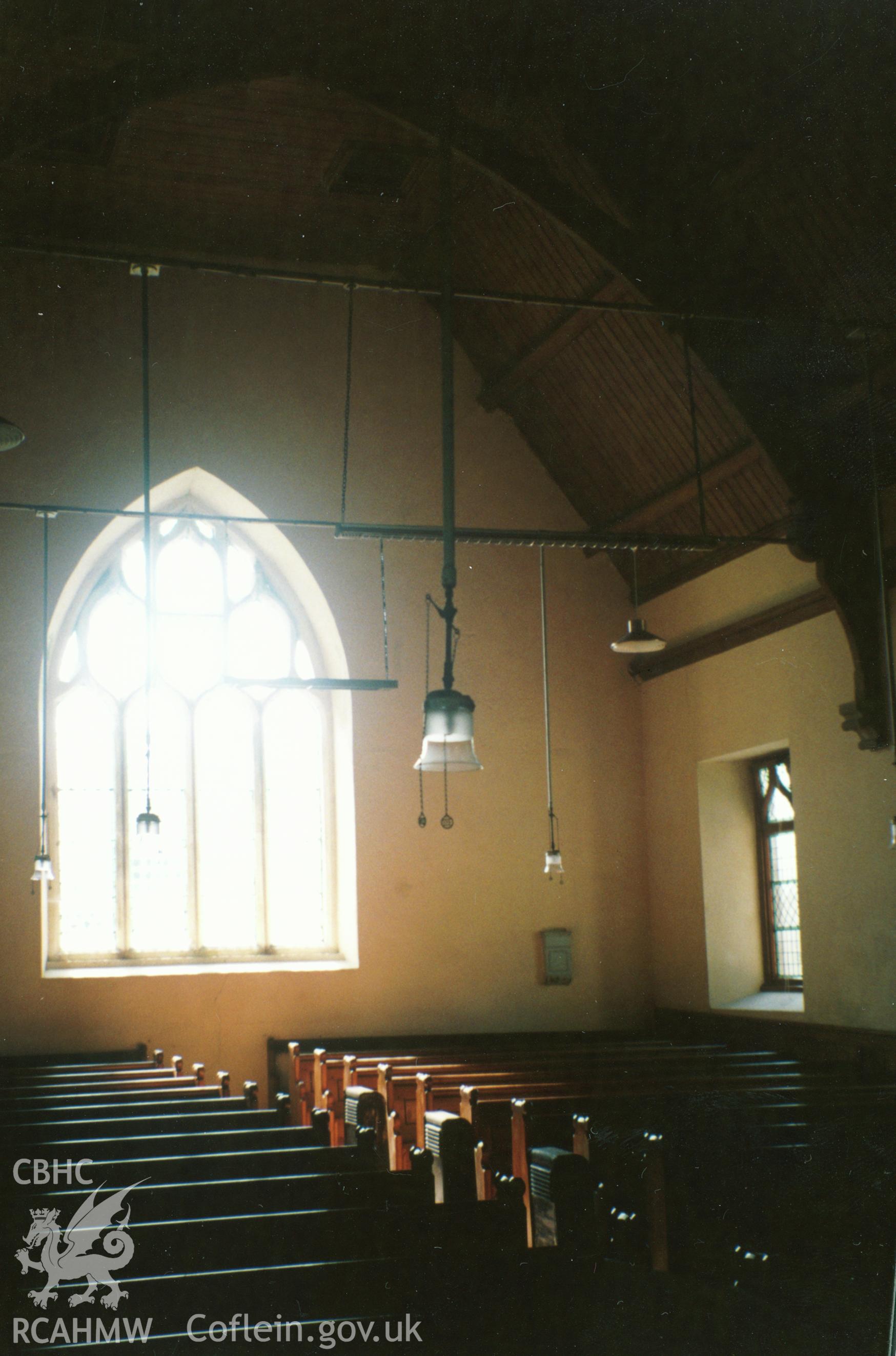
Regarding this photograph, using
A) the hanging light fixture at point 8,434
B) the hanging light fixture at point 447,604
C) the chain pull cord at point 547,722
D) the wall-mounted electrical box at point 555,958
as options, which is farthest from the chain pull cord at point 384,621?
the hanging light fixture at point 447,604

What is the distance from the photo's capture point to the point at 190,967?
10.1 meters

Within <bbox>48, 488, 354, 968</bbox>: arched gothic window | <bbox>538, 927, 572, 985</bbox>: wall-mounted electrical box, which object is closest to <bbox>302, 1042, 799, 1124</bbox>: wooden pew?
<bbox>538, 927, 572, 985</bbox>: wall-mounted electrical box

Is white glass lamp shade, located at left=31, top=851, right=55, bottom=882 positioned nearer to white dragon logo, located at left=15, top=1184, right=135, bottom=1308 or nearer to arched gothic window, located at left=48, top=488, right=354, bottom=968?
arched gothic window, located at left=48, top=488, right=354, bottom=968

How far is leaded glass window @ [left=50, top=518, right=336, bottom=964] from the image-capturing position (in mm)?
10195

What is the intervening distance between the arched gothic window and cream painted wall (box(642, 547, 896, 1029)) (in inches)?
108

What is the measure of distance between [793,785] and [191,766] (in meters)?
4.79

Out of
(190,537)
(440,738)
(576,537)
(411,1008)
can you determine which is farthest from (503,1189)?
(190,537)

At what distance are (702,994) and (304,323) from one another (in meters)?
6.39

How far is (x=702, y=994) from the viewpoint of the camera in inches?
398

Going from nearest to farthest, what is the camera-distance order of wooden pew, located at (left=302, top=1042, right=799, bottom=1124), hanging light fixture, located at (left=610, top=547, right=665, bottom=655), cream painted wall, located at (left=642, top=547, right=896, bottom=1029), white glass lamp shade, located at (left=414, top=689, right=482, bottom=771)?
white glass lamp shade, located at (left=414, top=689, right=482, bottom=771), wooden pew, located at (left=302, top=1042, right=799, bottom=1124), cream painted wall, located at (left=642, top=547, right=896, bottom=1029), hanging light fixture, located at (left=610, top=547, right=665, bottom=655)

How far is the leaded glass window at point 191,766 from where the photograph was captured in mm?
10195

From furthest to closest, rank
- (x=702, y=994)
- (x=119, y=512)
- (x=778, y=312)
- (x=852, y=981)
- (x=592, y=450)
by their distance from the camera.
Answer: (x=592, y=450)
(x=702, y=994)
(x=852, y=981)
(x=119, y=512)
(x=778, y=312)

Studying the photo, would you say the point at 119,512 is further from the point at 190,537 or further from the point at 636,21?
the point at 636,21

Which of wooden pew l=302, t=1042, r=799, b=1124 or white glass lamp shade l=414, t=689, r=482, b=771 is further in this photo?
Answer: wooden pew l=302, t=1042, r=799, b=1124
